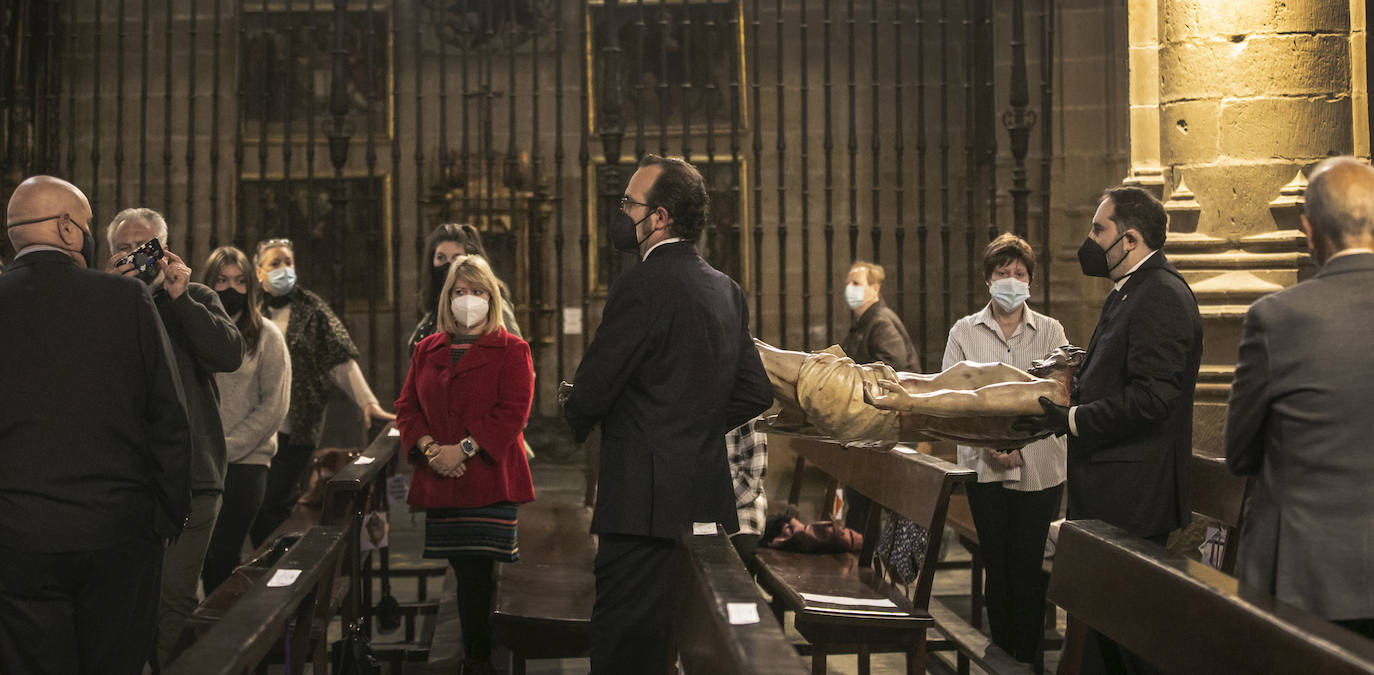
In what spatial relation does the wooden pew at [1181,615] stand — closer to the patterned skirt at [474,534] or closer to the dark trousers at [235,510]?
the patterned skirt at [474,534]

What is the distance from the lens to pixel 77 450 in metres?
2.79

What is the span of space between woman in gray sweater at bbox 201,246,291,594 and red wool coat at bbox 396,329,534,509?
49 centimetres

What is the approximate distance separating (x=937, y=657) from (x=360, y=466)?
7.10ft

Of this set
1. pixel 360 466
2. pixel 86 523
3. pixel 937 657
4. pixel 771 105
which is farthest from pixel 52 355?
pixel 771 105

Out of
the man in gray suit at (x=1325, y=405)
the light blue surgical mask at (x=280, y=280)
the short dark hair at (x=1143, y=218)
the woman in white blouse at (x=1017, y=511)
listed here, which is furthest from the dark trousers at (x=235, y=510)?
the man in gray suit at (x=1325, y=405)

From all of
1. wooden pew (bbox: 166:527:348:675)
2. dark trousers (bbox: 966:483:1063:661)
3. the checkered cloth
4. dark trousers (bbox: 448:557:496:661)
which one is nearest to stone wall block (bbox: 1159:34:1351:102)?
dark trousers (bbox: 966:483:1063:661)

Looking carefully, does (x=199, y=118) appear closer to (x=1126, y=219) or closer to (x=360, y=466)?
(x=360, y=466)

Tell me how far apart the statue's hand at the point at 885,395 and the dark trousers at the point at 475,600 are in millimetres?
1859

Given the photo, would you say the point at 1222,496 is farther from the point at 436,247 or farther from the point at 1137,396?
the point at 436,247

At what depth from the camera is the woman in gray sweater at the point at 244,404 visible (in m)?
4.29

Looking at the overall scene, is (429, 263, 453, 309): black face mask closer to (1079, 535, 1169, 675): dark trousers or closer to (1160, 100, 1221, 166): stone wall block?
(1079, 535, 1169, 675): dark trousers

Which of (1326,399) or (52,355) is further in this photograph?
(52,355)

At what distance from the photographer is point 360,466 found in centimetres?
395

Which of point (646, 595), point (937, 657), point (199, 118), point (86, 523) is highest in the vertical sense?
point (199, 118)
